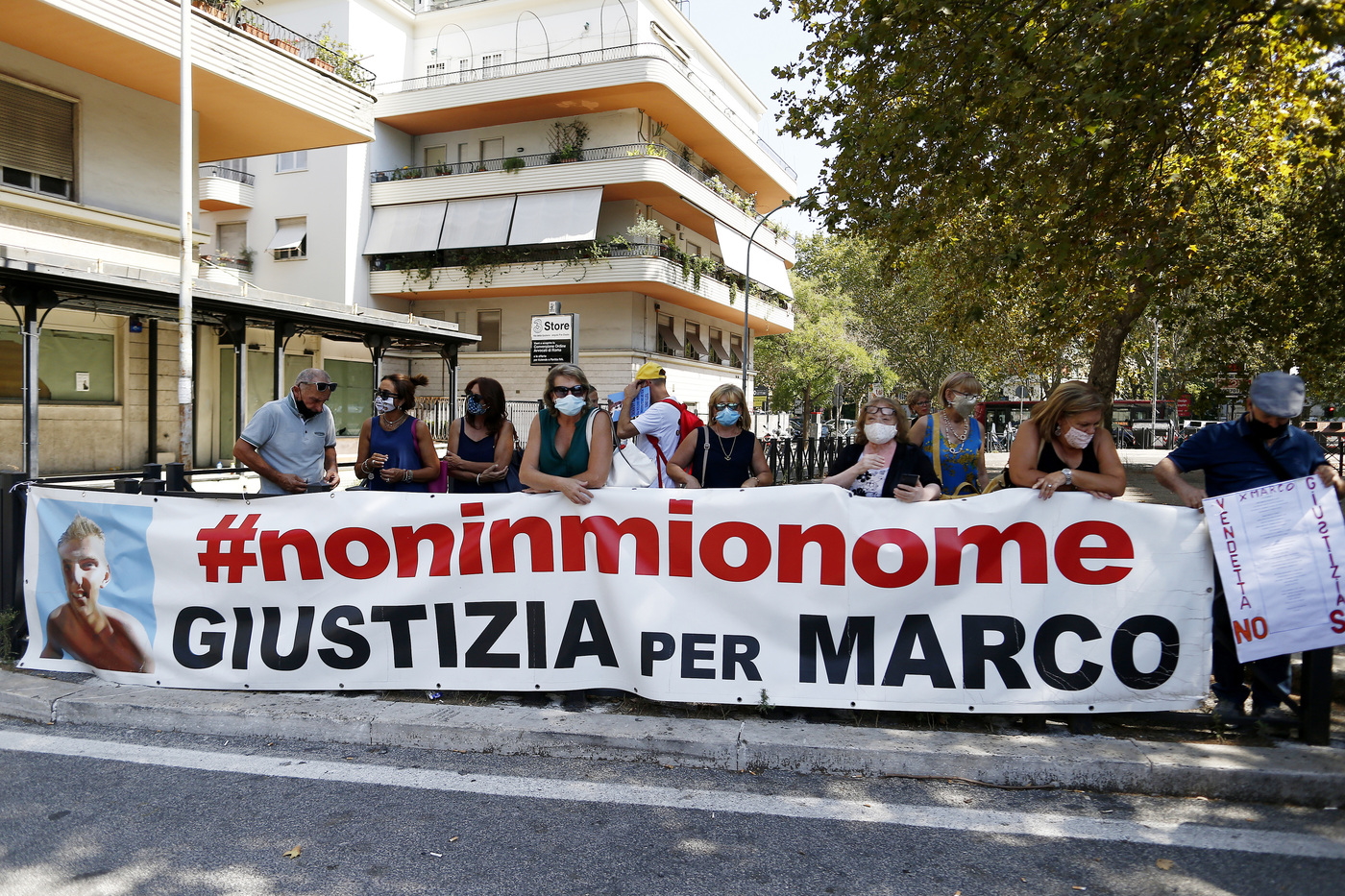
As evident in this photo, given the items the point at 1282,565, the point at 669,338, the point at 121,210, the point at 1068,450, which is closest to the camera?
the point at 1282,565

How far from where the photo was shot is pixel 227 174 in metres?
31.8

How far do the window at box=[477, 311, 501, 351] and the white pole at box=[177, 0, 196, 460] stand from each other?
56.1ft

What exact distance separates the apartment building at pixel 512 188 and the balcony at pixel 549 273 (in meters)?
0.07

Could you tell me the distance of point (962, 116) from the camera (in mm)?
7766

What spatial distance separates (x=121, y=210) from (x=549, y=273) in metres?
15.8

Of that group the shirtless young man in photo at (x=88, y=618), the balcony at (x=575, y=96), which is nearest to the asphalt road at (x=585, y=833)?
the shirtless young man in photo at (x=88, y=618)

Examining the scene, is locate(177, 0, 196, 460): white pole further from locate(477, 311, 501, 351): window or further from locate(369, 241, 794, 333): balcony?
locate(477, 311, 501, 351): window

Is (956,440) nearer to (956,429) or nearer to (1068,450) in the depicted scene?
(956,429)

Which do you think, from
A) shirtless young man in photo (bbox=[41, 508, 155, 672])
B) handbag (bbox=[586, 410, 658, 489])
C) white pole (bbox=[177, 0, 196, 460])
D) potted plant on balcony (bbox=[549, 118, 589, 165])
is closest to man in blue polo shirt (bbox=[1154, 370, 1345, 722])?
handbag (bbox=[586, 410, 658, 489])

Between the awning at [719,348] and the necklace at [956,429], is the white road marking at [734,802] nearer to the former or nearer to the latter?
the necklace at [956,429]

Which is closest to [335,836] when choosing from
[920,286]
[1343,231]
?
[1343,231]

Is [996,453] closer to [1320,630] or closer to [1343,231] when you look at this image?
[1343,231]

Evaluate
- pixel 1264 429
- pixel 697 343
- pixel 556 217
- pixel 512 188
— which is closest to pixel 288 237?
pixel 512 188

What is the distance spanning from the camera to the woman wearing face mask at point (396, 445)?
575cm
